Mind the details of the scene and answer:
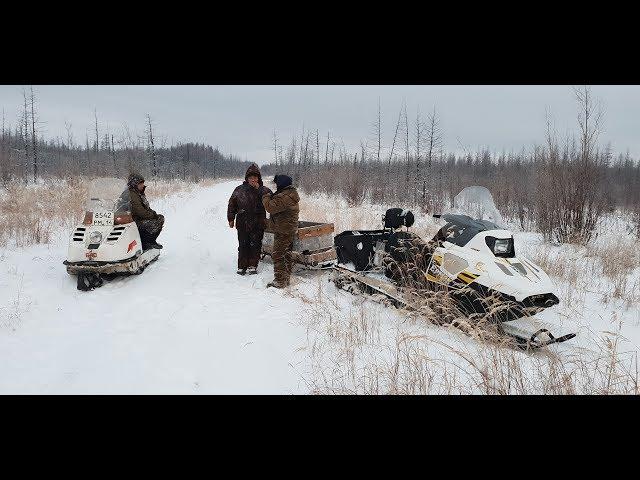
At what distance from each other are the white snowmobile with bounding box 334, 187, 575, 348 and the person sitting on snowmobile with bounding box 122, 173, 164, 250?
3816 millimetres

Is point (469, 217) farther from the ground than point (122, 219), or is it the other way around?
point (469, 217)

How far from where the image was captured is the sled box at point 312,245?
6.74m

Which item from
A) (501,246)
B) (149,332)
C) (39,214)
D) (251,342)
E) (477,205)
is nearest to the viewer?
(251,342)

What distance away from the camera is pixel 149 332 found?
4156mm

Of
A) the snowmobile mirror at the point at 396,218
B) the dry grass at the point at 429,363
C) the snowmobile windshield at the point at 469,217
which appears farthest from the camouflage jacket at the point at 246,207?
the snowmobile windshield at the point at 469,217

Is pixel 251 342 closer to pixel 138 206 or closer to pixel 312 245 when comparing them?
pixel 312 245

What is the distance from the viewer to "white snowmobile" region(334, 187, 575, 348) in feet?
13.1

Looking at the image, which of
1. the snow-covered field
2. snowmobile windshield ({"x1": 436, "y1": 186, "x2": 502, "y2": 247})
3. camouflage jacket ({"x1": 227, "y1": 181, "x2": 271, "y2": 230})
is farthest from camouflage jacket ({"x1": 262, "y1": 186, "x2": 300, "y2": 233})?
snowmobile windshield ({"x1": 436, "y1": 186, "x2": 502, "y2": 247})

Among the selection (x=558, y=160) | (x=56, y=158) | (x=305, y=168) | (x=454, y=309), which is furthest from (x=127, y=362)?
(x=56, y=158)

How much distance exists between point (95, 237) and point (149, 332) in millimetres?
2711

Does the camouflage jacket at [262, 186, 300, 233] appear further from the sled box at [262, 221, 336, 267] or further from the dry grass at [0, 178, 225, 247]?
the dry grass at [0, 178, 225, 247]

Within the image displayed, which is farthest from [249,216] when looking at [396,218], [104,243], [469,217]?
[469,217]

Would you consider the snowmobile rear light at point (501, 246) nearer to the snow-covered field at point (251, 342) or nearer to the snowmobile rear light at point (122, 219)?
the snow-covered field at point (251, 342)
